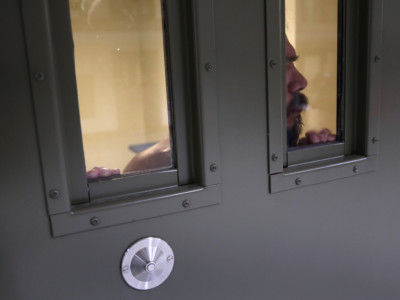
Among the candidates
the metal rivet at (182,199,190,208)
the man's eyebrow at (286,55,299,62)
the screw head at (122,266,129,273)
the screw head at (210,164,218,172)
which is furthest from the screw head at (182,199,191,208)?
the man's eyebrow at (286,55,299,62)

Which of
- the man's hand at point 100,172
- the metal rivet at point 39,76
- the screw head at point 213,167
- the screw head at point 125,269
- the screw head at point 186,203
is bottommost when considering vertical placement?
the screw head at point 125,269

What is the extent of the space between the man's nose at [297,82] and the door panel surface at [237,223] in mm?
181

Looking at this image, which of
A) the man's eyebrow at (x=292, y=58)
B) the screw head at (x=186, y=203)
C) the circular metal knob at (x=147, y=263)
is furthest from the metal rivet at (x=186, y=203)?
the man's eyebrow at (x=292, y=58)

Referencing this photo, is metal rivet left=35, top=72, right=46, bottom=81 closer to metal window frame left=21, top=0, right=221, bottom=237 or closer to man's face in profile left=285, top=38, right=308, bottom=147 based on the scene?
metal window frame left=21, top=0, right=221, bottom=237

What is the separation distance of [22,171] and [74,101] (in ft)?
0.73

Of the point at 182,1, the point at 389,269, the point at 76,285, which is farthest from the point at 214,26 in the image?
the point at 389,269

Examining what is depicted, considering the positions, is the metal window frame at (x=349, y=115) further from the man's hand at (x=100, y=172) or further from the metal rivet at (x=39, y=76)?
the metal rivet at (x=39, y=76)

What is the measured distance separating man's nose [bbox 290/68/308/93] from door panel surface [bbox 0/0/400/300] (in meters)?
0.18

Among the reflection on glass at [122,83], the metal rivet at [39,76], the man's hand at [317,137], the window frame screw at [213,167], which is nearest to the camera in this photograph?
the metal rivet at [39,76]

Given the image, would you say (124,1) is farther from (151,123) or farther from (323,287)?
(323,287)

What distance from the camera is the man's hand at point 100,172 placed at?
1.04m

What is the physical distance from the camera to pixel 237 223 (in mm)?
1218

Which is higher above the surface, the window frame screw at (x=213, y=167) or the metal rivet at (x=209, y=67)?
the metal rivet at (x=209, y=67)

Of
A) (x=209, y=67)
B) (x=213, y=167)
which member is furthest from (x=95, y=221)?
(x=209, y=67)
